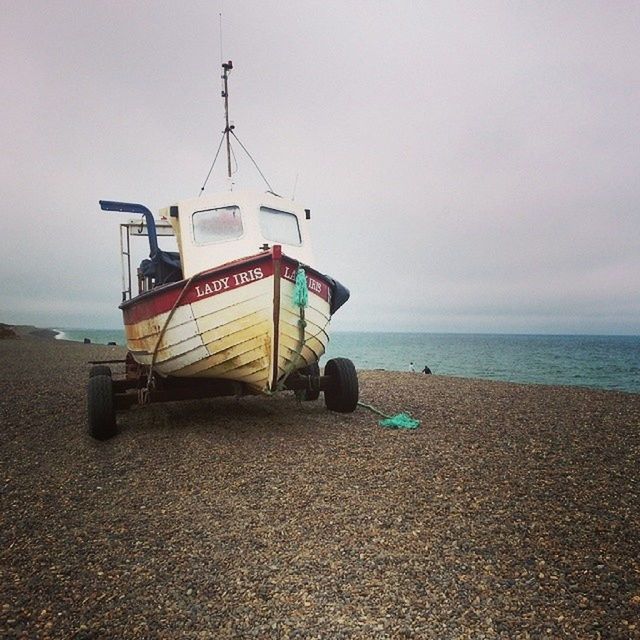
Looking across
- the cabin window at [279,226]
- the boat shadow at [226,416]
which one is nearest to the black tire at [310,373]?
the boat shadow at [226,416]

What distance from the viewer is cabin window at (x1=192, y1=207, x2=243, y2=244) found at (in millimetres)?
7699

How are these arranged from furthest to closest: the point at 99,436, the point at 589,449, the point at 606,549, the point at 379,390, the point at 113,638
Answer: the point at 379,390 < the point at 99,436 < the point at 589,449 < the point at 606,549 < the point at 113,638

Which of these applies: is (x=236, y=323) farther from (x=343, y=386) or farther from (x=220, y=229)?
(x=343, y=386)

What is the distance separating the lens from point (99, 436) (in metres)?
6.84

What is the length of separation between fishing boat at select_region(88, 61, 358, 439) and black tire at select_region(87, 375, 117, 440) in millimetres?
14

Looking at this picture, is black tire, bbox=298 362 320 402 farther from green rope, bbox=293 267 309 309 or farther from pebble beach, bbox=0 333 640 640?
green rope, bbox=293 267 309 309

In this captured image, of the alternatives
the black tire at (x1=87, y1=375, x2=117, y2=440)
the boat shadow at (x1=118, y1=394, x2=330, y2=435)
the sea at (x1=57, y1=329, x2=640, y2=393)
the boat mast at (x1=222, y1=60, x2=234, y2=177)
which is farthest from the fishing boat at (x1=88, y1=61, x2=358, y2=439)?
the sea at (x1=57, y1=329, x2=640, y2=393)

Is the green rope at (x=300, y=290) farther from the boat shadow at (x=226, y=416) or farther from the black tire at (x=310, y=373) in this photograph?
the black tire at (x=310, y=373)

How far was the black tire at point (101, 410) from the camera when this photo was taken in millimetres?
6777

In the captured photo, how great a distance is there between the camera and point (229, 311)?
6.66 metres

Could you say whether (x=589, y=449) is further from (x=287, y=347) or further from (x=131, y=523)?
(x=131, y=523)

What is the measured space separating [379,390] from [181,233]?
6.55 metres

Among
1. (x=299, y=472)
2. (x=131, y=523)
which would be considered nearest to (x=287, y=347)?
(x=299, y=472)

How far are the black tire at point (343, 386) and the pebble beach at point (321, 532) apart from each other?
1.00 metres
